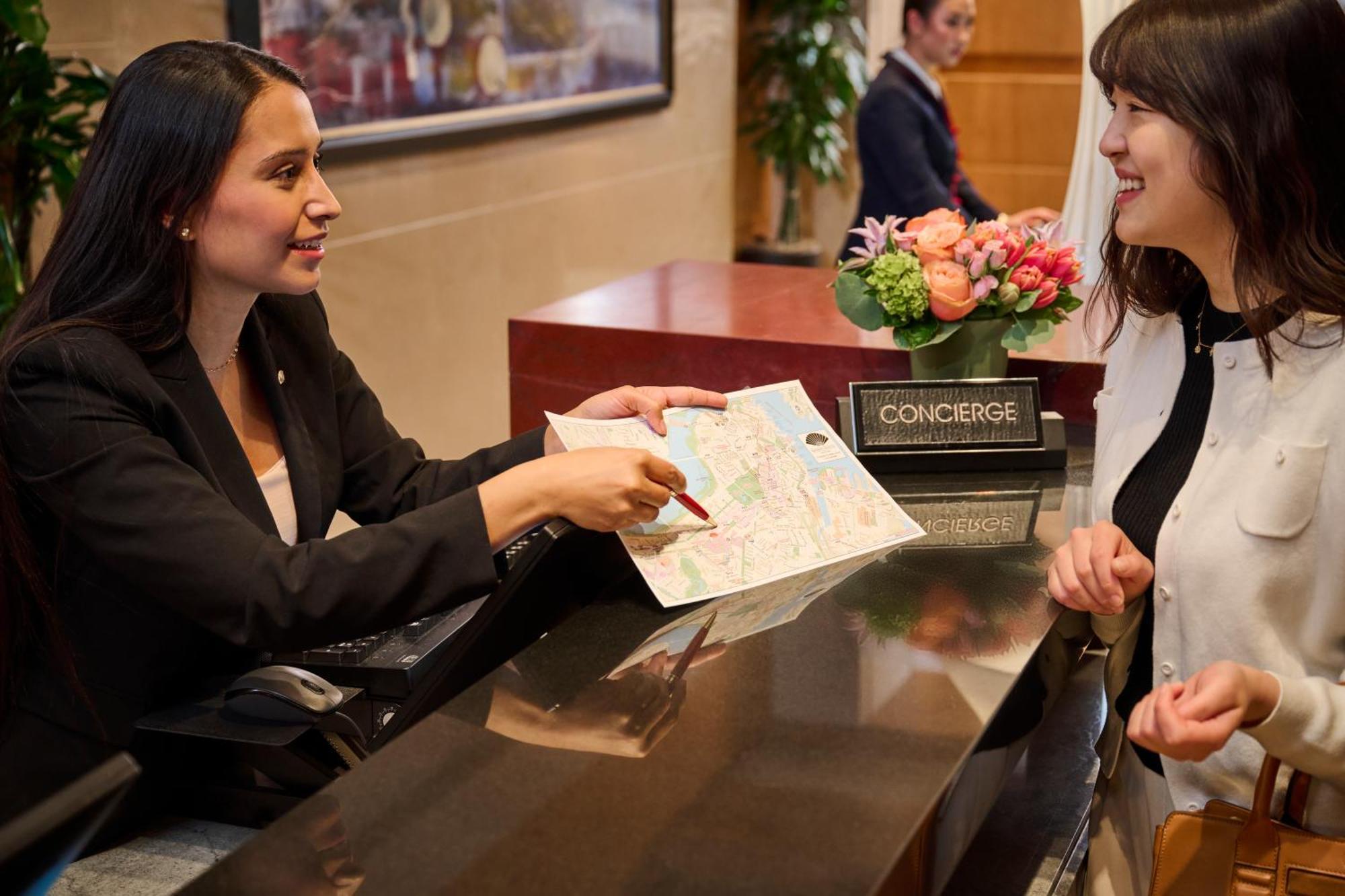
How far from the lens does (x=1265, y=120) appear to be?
159 cm

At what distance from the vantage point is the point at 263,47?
419cm

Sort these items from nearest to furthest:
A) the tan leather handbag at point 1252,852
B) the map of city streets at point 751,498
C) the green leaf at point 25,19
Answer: the tan leather handbag at point 1252,852 < the map of city streets at point 751,498 < the green leaf at point 25,19

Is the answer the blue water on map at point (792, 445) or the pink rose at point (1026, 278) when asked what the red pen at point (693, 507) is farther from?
the pink rose at point (1026, 278)

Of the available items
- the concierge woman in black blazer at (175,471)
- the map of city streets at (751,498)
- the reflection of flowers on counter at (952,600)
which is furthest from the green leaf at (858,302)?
the reflection of flowers on counter at (952,600)

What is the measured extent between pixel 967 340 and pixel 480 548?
1.06 meters

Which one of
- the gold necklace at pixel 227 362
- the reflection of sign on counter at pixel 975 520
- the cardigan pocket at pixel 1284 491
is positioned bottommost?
the reflection of sign on counter at pixel 975 520

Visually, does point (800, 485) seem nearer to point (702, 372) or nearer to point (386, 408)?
point (702, 372)

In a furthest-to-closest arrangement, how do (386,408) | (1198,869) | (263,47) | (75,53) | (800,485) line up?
1. (386,408)
2. (263,47)
3. (75,53)
4. (800,485)
5. (1198,869)

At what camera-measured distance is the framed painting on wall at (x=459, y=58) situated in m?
4.38

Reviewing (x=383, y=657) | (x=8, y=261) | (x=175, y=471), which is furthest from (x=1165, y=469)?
(x=8, y=261)

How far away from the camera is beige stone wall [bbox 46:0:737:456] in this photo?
4578 mm

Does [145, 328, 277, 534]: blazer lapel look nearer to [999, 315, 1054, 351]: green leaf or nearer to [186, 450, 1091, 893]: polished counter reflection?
[186, 450, 1091, 893]: polished counter reflection

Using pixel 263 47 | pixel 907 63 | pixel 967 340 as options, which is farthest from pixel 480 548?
pixel 907 63

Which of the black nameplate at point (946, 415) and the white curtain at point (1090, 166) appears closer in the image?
the black nameplate at point (946, 415)
